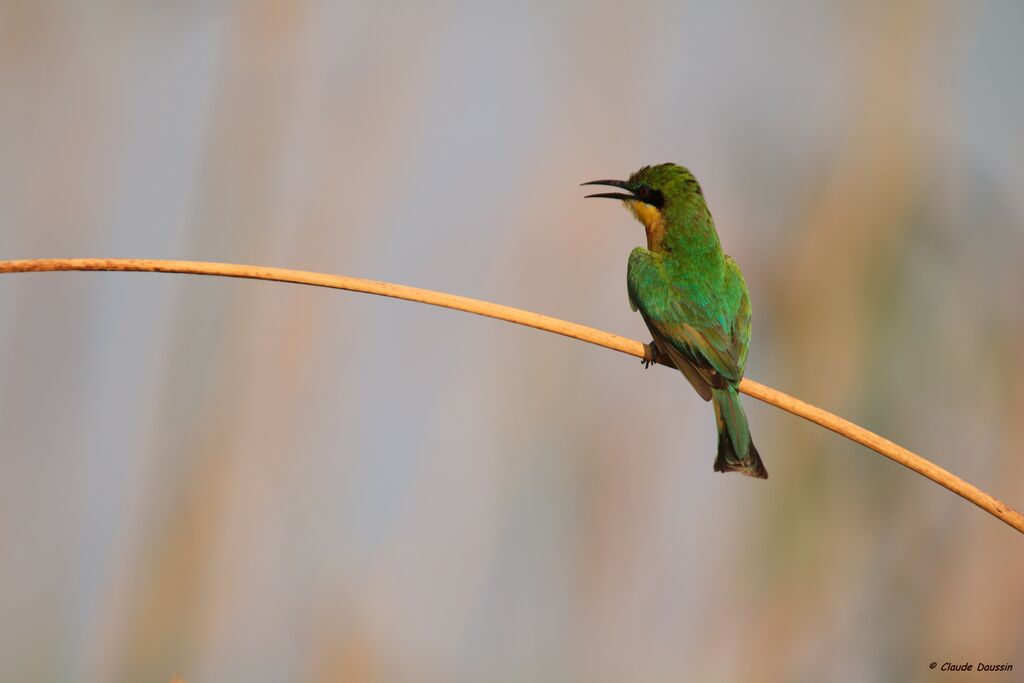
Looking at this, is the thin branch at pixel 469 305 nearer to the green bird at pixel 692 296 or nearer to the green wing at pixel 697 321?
the green bird at pixel 692 296

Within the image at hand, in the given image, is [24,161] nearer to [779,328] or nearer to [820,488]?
[779,328]

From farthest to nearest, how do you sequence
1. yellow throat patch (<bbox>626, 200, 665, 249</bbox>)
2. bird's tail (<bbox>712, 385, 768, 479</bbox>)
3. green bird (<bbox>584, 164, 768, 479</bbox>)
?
yellow throat patch (<bbox>626, 200, 665, 249</bbox>)
green bird (<bbox>584, 164, 768, 479</bbox>)
bird's tail (<bbox>712, 385, 768, 479</bbox>)

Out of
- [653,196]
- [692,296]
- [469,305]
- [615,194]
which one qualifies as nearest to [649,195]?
[653,196]

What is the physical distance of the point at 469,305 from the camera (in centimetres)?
204

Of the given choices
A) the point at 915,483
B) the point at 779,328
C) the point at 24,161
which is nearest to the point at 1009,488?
the point at 915,483

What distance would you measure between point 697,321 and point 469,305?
132 centimetres

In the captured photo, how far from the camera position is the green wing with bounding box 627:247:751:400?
3.01 metres

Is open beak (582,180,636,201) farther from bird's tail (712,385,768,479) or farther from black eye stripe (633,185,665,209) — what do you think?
bird's tail (712,385,768,479)

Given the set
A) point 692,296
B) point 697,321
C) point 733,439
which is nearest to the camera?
point 733,439

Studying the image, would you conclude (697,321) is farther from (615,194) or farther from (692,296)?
(615,194)

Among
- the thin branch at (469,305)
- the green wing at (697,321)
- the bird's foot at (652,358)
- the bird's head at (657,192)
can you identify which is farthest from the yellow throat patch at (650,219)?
the thin branch at (469,305)

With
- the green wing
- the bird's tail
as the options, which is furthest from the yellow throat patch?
the bird's tail

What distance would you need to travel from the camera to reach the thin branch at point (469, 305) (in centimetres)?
185

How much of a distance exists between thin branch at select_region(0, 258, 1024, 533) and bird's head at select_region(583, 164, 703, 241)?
1.59 m
